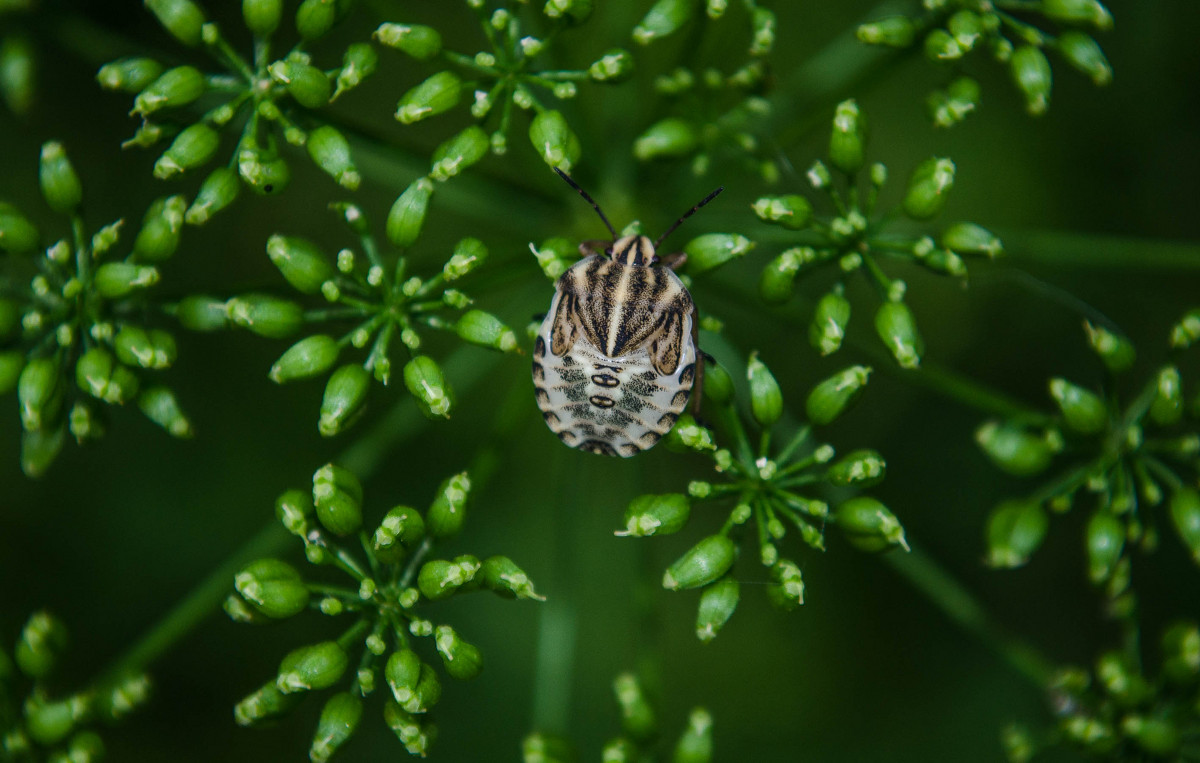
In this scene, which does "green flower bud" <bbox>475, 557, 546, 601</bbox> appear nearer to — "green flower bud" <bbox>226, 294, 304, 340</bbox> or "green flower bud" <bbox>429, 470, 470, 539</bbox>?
"green flower bud" <bbox>429, 470, 470, 539</bbox>

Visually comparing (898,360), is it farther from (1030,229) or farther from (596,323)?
(1030,229)

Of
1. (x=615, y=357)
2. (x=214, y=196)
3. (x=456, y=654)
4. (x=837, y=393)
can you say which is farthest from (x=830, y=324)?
(x=214, y=196)

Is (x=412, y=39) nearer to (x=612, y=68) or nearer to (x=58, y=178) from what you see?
(x=612, y=68)

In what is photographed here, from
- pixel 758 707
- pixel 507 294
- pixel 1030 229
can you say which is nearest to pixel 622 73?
pixel 507 294

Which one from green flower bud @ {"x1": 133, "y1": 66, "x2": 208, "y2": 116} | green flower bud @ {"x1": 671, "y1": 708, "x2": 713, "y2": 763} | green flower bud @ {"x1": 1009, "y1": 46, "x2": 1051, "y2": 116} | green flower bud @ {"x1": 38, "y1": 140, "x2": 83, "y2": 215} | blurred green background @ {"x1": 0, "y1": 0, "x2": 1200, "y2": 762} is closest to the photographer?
green flower bud @ {"x1": 133, "y1": 66, "x2": 208, "y2": 116}

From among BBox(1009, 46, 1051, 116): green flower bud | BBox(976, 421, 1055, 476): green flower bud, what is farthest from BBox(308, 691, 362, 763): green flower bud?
BBox(1009, 46, 1051, 116): green flower bud

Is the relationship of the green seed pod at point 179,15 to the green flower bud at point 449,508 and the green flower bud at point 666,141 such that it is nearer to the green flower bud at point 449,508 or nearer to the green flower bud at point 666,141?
the green flower bud at point 666,141

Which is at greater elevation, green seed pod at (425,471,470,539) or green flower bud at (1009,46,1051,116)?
green flower bud at (1009,46,1051,116)
